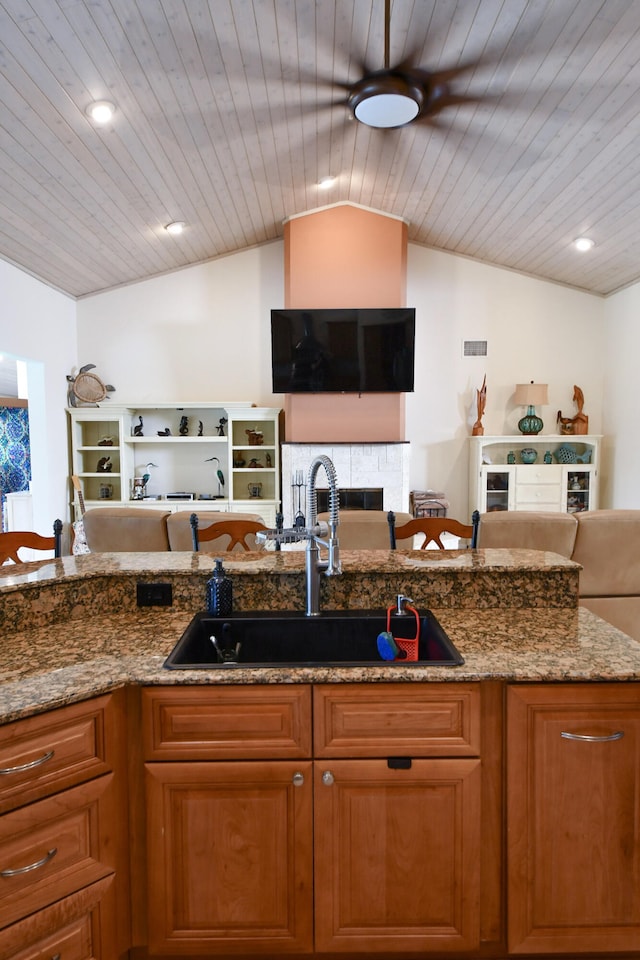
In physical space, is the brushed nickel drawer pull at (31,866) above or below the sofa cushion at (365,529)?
below

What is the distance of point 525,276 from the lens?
23.1 ft

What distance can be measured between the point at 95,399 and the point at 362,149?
3.78 metres

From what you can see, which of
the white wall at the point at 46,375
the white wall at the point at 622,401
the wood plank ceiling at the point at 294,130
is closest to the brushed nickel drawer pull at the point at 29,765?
the wood plank ceiling at the point at 294,130

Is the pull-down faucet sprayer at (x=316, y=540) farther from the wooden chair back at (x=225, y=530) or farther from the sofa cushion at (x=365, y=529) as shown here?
the sofa cushion at (x=365, y=529)

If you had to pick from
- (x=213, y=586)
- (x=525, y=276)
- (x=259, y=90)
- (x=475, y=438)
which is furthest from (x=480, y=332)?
(x=213, y=586)

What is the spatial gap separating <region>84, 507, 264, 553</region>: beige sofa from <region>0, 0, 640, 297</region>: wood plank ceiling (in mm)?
2464

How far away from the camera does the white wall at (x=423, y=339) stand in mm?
6965

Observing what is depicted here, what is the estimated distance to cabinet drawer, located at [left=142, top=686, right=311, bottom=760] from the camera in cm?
140

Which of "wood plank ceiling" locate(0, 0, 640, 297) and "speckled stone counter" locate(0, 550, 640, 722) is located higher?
"wood plank ceiling" locate(0, 0, 640, 297)

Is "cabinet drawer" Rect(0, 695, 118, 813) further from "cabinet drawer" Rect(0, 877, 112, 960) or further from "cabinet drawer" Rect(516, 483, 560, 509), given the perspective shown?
"cabinet drawer" Rect(516, 483, 560, 509)

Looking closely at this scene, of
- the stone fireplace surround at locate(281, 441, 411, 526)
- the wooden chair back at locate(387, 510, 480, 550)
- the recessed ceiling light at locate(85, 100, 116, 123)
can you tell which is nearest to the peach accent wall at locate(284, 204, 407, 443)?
the stone fireplace surround at locate(281, 441, 411, 526)

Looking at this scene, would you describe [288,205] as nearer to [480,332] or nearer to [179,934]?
[480,332]

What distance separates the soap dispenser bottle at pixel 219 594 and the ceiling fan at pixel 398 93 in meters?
3.07

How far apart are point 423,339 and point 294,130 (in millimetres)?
3014
